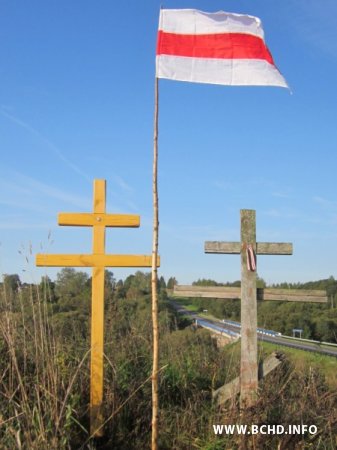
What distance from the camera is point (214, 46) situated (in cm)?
481

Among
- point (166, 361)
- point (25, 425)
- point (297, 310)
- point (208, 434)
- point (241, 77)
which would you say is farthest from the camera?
point (297, 310)

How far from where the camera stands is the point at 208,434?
5152 mm

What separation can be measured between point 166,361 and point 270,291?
5.45 feet

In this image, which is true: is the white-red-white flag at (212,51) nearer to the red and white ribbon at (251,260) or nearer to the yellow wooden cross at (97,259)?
the yellow wooden cross at (97,259)

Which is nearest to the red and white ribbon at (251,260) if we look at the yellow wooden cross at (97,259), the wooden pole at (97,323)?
the yellow wooden cross at (97,259)

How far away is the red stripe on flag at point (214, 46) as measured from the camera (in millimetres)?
4641

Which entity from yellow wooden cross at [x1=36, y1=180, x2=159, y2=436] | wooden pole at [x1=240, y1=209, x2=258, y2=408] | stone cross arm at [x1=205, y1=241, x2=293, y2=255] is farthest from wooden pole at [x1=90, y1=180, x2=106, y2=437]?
wooden pole at [x1=240, y1=209, x2=258, y2=408]

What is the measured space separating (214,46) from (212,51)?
66 millimetres

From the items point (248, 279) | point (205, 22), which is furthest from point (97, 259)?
point (205, 22)

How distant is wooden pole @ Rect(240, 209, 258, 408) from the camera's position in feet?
20.4

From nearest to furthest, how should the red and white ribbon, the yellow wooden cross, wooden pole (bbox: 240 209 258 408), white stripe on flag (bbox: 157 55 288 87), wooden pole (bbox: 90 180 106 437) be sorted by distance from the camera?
white stripe on flag (bbox: 157 55 288 87), wooden pole (bbox: 90 180 106 437), the yellow wooden cross, wooden pole (bbox: 240 209 258 408), the red and white ribbon

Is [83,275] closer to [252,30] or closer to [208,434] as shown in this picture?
[208,434]

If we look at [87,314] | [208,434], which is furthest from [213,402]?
[87,314]

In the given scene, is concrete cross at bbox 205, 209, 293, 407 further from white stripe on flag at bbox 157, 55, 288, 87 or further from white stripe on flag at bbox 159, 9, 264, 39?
white stripe on flag at bbox 159, 9, 264, 39
